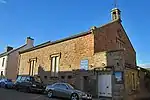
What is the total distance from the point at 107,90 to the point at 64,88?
441 cm


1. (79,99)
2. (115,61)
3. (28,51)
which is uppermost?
(28,51)

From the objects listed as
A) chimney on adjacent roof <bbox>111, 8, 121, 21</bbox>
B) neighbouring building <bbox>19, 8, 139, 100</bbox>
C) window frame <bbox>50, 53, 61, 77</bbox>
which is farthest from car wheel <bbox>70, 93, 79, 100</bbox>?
chimney on adjacent roof <bbox>111, 8, 121, 21</bbox>

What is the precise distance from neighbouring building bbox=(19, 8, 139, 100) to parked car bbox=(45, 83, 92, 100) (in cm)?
330

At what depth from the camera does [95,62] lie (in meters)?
19.8

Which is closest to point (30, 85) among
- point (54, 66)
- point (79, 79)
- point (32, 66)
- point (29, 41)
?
point (54, 66)

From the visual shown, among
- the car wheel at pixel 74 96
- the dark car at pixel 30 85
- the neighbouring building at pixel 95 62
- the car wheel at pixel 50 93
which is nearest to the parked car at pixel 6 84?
the neighbouring building at pixel 95 62

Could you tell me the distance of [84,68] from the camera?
67.4ft

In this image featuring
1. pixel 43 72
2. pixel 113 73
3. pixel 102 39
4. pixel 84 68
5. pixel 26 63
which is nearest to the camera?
pixel 113 73

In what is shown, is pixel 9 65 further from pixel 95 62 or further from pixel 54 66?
pixel 95 62

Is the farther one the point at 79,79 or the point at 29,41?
the point at 29,41

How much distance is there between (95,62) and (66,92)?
4.88 metres

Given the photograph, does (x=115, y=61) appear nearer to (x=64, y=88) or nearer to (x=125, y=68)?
(x=125, y=68)

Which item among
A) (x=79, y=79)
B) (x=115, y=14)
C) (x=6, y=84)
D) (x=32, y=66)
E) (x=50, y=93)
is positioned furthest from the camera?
(x=32, y=66)

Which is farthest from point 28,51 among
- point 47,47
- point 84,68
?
point 84,68
